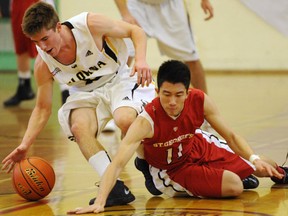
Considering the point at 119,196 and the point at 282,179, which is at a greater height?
the point at 119,196

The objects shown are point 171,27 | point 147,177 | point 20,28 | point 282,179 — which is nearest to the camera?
point 147,177

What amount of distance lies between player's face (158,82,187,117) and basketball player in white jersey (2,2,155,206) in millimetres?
374

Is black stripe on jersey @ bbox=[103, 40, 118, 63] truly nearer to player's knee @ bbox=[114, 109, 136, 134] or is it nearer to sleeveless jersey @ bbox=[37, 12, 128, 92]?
sleeveless jersey @ bbox=[37, 12, 128, 92]

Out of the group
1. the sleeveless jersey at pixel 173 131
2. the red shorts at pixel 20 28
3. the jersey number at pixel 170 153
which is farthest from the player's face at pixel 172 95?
the red shorts at pixel 20 28

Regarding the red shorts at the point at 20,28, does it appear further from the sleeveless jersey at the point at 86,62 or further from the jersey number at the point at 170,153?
the jersey number at the point at 170,153

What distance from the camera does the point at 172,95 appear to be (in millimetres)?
4574

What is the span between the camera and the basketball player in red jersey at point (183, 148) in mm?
4562

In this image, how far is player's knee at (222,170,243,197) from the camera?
15.5 ft

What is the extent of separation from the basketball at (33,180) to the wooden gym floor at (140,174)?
2.1 inches

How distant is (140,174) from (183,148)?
0.83 m

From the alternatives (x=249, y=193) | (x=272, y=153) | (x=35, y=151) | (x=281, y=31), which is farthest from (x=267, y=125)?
(x=281, y=31)

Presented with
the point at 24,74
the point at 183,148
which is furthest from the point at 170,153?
the point at 24,74

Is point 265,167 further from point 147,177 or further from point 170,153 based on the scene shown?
point 147,177

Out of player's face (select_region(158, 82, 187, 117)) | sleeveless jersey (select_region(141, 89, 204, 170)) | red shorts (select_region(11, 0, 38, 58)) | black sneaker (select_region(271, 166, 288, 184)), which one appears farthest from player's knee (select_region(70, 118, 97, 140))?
red shorts (select_region(11, 0, 38, 58))
